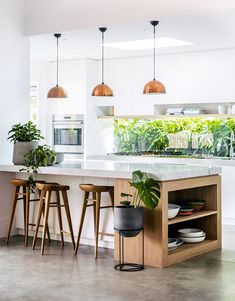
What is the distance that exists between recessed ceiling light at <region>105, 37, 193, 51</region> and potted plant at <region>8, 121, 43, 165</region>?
2.00m

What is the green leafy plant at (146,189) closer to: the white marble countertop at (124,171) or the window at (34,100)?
the white marble countertop at (124,171)

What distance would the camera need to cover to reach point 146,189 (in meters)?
5.75

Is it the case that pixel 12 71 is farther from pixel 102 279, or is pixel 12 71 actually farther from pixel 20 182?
pixel 102 279

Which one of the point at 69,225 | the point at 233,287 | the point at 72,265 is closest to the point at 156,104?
the point at 69,225

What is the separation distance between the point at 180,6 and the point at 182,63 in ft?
9.22

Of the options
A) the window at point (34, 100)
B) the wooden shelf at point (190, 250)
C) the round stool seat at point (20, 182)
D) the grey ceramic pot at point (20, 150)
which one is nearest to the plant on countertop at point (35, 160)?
the round stool seat at point (20, 182)

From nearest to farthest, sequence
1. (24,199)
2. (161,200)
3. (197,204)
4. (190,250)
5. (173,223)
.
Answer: (161,200) < (173,223) < (190,250) < (197,204) < (24,199)

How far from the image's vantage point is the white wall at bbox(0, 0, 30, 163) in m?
7.81

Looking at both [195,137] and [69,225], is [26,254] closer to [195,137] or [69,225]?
[69,225]

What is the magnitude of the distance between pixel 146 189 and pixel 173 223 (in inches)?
28.6

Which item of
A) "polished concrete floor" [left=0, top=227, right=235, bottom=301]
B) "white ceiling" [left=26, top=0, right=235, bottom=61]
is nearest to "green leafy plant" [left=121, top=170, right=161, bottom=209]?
"polished concrete floor" [left=0, top=227, right=235, bottom=301]

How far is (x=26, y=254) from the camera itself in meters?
6.54

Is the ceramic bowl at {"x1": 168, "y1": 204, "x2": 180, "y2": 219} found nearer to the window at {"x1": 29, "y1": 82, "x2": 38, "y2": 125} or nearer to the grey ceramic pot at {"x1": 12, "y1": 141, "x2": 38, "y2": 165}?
the grey ceramic pot at {"x1": 12, "y1": 141, "x2": 38, "y2": 165}

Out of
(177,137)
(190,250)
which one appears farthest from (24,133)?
(177,137)
